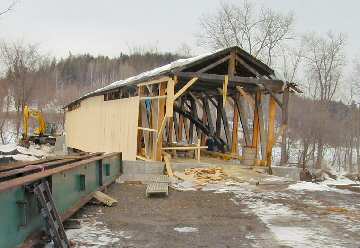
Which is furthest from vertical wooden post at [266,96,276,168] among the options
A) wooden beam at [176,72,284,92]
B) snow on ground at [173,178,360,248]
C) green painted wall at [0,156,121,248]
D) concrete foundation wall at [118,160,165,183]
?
green painted wall at [0,156,121,248]

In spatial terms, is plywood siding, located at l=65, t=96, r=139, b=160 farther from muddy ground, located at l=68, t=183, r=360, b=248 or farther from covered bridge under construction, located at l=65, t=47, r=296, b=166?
muddy ground, located at l=68, t=183, r=360, b=248

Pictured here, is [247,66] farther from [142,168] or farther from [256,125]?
[142,168]

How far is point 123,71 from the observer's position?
90.0 m

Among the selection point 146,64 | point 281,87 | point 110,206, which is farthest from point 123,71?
point 110,206

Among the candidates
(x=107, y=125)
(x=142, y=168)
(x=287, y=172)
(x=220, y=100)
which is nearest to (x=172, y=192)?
(x=142, y=168)

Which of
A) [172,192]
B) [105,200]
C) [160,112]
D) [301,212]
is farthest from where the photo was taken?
[160,112]

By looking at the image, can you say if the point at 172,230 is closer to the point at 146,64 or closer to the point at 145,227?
the point at 145,227

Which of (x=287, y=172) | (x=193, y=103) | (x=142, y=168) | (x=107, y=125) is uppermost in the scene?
(x=193, y=103)

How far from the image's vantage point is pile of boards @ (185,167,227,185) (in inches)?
482

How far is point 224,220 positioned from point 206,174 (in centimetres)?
537

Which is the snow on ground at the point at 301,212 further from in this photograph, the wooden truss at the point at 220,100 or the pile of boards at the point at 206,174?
the wooden truss at the point at 220,100

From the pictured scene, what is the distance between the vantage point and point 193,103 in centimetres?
2011

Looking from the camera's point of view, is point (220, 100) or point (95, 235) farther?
point (220, 100)

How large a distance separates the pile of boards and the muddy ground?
159 centimetres
